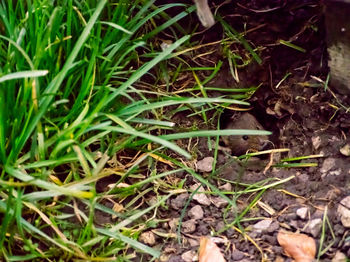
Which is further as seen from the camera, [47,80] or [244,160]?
[244,160]

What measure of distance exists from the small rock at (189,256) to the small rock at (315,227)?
13.3 inches

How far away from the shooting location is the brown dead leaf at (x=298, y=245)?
1670 mm

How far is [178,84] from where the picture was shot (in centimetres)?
209

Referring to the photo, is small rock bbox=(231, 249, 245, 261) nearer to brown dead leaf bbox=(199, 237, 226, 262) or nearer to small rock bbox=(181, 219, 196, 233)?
brown dead leaf bbox=(199, 237, 226, 262)

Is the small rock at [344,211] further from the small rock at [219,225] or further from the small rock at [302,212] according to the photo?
the small rock at [219,225]

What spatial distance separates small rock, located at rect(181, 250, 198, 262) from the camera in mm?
Answer: 1728

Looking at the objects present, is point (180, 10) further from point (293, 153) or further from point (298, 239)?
point (298, 239)

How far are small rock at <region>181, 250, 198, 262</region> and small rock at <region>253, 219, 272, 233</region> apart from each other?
198 mm

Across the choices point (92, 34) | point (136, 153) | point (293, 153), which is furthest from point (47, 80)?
point (293, 153)

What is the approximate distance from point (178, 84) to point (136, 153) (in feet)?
1.05

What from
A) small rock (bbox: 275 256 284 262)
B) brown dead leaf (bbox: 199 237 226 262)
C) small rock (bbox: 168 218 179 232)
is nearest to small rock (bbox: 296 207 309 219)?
small rock (bbox: 275 256 284 262)

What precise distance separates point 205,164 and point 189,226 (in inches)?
9.4

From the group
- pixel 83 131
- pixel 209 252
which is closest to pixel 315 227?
pixel 209 252

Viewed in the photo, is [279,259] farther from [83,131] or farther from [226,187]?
[83,131]
